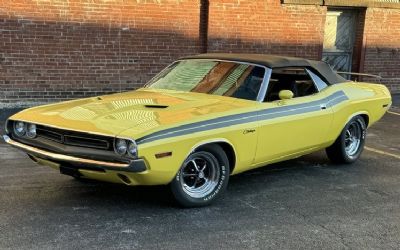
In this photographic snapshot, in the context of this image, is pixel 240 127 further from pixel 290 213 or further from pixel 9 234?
pixel 9 234

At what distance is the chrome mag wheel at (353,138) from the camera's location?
22.6ft

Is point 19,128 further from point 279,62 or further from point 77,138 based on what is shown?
point 279,62

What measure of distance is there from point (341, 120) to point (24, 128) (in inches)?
146

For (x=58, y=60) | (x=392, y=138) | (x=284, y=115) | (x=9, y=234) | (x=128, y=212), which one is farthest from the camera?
(x=58, y=60)

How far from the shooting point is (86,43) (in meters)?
10.0

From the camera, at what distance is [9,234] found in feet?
13.5

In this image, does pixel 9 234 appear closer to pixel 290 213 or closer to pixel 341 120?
pixel 290 213

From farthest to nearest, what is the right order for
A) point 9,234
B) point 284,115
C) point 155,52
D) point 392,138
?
point 155,52
point 392,138
point 284,115
point 9,234

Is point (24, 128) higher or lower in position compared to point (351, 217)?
higher

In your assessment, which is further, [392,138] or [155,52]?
[155,52]

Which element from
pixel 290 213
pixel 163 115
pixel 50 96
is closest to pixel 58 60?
pixel 50 96

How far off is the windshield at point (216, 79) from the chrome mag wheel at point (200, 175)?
91 centimetres

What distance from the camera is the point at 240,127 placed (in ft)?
16.6

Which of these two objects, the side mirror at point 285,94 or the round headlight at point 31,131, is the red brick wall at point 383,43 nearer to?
the side mirror at point 285,94
